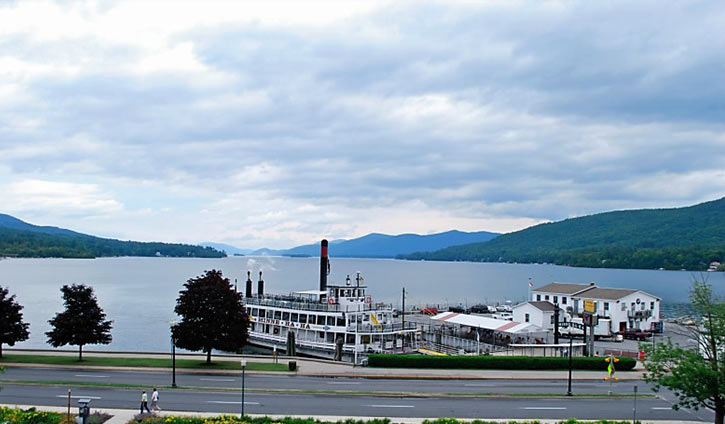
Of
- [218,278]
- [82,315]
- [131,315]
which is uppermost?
[218,278]

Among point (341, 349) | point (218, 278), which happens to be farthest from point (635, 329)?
point (218, 278)

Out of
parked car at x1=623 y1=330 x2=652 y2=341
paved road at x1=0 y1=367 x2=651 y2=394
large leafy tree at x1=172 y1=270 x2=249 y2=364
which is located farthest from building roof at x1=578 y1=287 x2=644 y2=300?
large leafy tree at x1=172 y1=270 x2=249 y2=364

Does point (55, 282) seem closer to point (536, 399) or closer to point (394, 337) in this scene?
point (394, 337)

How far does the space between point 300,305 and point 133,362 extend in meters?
22.2

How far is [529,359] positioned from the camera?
42.4 meters

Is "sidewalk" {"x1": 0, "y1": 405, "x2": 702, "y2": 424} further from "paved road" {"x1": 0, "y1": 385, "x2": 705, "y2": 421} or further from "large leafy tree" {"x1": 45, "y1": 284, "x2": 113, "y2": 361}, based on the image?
"large leafy tree" {"x1": 45, "y1": 284, "x2": 113, "y2": 361}

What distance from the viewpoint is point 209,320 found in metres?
41.5

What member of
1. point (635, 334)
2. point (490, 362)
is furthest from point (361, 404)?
point (635, 334)

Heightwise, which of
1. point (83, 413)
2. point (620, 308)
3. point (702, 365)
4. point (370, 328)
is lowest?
point (370, 328)

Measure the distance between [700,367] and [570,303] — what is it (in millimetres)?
52778

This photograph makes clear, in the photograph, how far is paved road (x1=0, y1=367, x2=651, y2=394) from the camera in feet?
112

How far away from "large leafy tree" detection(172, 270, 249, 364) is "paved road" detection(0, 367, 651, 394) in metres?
3.37

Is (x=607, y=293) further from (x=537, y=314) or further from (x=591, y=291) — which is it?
(x=537, y=314)

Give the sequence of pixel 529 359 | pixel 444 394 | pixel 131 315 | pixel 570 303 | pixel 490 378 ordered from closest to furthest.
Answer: pixel 444 394, pixel 490 378, pixel 529 359, pixel 570 303, pixel 131 315
